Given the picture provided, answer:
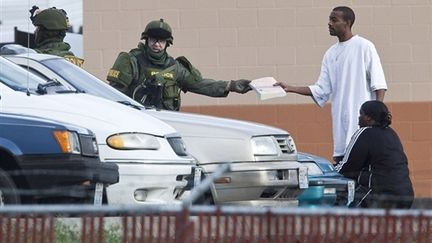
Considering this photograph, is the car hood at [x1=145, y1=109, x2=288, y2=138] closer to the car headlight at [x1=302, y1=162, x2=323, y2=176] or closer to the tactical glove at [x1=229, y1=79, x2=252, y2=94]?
the car headlight at [x1=302, y1=162, x2=323, y2=176]

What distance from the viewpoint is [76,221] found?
6105 mm

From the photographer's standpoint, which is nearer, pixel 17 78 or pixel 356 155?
pixel 17 78

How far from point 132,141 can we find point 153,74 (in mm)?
2364

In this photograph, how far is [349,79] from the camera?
37.2ft

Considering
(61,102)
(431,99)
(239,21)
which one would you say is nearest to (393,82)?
(431,99)

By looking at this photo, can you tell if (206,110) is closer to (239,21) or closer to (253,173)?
(239,21)

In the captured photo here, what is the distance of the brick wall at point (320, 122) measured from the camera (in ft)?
49.1

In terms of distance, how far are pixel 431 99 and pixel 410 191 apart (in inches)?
188

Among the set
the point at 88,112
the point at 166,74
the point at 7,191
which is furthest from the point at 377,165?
the point at 7,191

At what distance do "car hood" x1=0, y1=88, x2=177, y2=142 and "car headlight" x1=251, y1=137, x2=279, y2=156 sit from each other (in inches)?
31.5

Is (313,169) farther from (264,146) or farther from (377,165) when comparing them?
(264,146)

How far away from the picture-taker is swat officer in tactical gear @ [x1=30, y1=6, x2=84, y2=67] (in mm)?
11539

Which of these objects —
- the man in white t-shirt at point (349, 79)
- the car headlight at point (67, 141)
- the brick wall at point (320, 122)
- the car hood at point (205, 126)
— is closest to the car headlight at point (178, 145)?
the car hood at point (205, 126)

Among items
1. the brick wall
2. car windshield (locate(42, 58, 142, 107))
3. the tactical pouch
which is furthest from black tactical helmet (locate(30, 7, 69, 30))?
the brick wall
